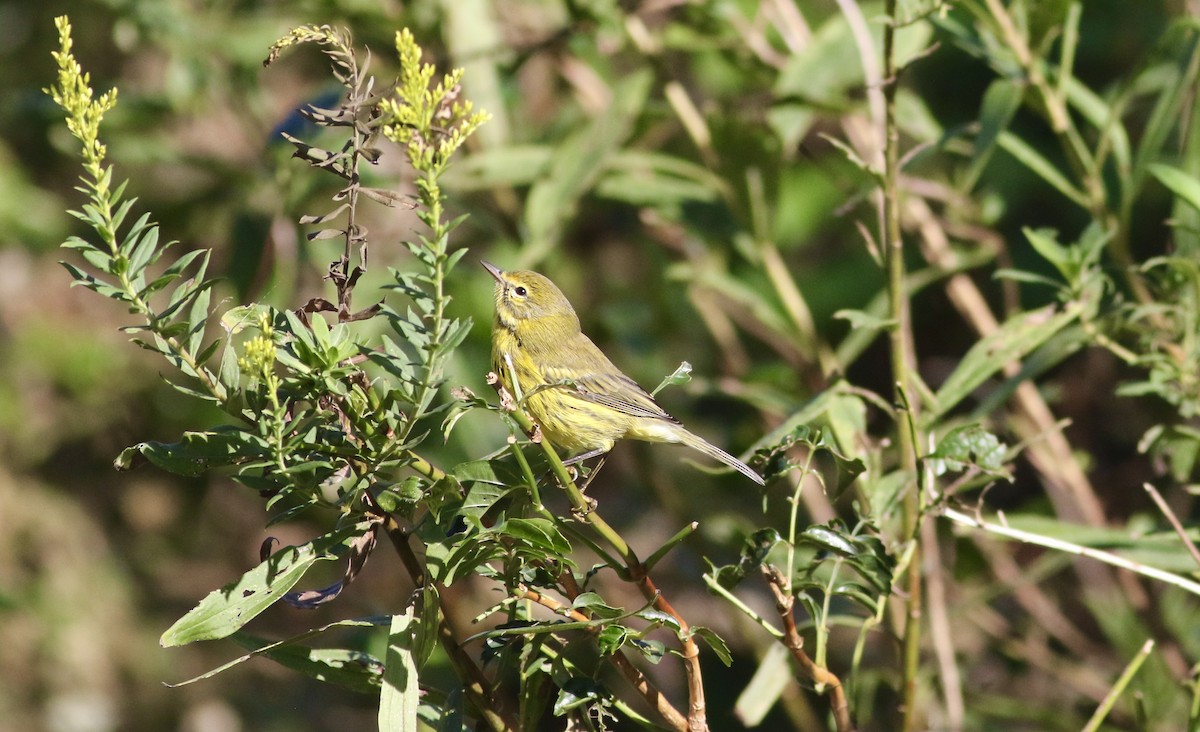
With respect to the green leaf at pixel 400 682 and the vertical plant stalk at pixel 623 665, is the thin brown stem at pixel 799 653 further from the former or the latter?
the green leaf at pixel 400 682

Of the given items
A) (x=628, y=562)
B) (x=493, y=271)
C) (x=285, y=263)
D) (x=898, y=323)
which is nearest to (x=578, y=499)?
(x=628, y=562)

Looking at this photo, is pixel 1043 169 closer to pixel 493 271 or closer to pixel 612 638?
pixel 493 271

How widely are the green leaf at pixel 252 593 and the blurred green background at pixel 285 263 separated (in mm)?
1691

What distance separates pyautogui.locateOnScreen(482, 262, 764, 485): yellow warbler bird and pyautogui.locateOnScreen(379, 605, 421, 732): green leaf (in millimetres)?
1236

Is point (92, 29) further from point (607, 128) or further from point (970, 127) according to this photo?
point (970, 127)

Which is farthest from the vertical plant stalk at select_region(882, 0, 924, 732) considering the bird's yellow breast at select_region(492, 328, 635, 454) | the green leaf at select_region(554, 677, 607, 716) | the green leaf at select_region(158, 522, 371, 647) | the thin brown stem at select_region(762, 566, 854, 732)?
the bird's yellow breast at select_region(492, 328, 635, 454)

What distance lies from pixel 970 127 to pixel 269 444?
5.39 feet

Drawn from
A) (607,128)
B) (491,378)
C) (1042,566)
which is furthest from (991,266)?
(491,378)

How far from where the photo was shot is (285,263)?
335 centimetres

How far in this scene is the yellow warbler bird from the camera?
2.77 meters

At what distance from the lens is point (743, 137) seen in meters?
2.97

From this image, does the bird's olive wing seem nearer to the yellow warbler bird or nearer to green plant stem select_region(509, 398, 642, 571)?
the yellow warbler bird

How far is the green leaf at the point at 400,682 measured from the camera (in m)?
1.37

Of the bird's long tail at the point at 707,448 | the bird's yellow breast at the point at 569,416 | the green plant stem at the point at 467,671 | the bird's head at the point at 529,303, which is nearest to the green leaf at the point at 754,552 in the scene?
the green plant stem at the point at 467,671
